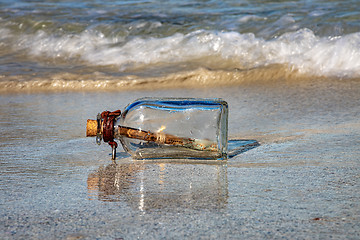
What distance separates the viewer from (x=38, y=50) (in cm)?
562

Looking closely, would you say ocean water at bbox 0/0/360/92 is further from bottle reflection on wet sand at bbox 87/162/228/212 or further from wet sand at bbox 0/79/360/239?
bottle reflection on wet sand at bbox 87/162/228/212

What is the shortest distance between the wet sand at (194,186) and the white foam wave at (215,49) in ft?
4.98

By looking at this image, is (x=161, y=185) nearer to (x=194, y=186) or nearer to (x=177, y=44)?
(x=194, y=186)

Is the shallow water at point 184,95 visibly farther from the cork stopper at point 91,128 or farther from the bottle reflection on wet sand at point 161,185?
the cork stopper at point 91,128

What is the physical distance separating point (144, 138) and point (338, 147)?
0.80 m

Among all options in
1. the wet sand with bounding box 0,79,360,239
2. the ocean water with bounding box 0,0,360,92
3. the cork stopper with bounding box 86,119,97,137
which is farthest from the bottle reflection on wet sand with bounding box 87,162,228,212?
the ocean water with bounding box 0,0,360,92

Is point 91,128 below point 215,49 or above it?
below

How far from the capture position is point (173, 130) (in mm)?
1916

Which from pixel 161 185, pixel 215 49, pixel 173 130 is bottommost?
pixel 161 185

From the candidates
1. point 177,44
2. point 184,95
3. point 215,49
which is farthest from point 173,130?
point 177,44

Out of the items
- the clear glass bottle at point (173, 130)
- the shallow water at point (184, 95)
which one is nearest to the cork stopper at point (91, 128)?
the clear glass bottle at point (173, 130)

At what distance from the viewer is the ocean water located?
4.37m

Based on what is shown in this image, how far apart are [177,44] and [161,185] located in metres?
3.75

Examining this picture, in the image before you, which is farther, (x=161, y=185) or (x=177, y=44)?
(x=177, y=44)
